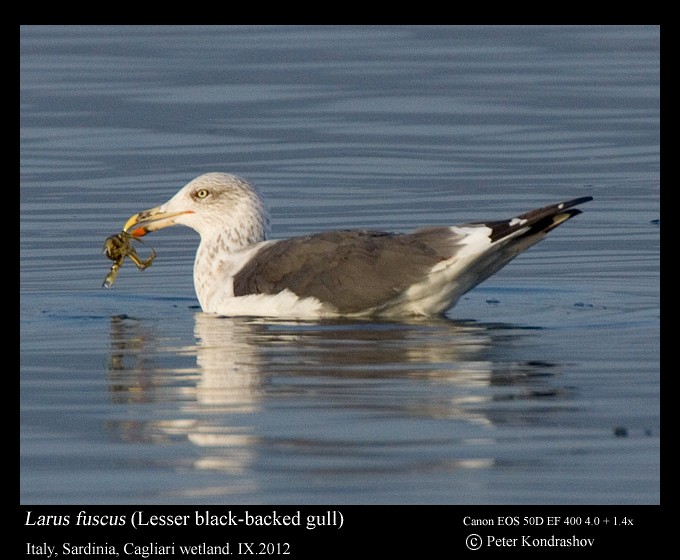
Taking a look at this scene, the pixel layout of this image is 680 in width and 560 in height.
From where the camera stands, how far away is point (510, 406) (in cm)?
1005

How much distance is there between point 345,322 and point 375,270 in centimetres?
42

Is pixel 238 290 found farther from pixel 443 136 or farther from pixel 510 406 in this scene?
pixel 443 136

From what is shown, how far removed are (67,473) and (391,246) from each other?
468 cm

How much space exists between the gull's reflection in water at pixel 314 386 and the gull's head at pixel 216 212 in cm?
147

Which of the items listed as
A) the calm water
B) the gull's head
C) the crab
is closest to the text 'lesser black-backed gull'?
the calm water

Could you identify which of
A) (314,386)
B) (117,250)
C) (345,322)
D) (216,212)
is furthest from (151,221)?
(314,386)

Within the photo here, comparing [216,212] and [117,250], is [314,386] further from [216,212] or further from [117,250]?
[117,250]

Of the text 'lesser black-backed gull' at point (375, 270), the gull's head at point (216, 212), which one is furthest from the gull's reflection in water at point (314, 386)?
the gull's head at point (216, 212)

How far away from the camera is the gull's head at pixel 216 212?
14633mm

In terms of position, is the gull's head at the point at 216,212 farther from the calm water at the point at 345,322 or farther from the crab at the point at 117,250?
the calm water at the point at 345,322

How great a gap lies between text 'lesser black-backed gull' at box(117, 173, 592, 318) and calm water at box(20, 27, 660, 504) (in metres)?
0.24

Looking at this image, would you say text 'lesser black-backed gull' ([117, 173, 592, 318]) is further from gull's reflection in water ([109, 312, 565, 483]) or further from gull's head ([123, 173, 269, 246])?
gull's head ([123, 173, 269, 246])

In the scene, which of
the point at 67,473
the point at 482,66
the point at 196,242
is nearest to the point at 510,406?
the point at 67,473

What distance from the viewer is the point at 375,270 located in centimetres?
1309
